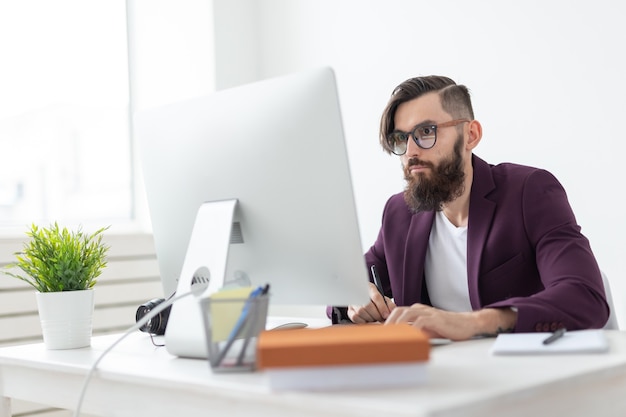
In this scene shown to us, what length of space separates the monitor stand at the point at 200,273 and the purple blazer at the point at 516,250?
1.93 feet

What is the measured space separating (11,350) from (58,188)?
2024 mm

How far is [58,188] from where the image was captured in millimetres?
3730

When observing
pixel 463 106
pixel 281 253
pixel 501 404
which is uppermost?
pixel 463 106

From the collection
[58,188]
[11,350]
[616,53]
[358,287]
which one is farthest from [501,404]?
[58,188]

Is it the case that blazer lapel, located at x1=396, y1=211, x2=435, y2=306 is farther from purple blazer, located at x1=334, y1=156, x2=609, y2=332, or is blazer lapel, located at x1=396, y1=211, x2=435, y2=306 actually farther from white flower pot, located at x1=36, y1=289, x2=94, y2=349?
white flower pot, located at x1=36, y1=289, x2=94, y2=349

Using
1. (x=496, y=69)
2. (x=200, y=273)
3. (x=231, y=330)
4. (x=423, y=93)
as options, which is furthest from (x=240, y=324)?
(x=496, y=69)

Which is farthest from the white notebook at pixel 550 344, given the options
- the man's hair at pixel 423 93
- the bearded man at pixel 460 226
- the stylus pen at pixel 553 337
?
the man's hair at pixel 423 93

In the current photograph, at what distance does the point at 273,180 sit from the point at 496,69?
6.13 feet

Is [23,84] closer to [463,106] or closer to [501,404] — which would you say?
[463,106]

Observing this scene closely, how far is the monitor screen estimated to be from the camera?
1362 mm

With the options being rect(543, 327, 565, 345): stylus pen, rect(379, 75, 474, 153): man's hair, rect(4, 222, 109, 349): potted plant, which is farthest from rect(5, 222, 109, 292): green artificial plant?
rect(543, 327, 565, 345): stylus pen

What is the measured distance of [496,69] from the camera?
3088 millimetres

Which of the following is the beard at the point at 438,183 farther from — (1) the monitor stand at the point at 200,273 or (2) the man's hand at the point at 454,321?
(1) the monitor stand at the point at 200,273

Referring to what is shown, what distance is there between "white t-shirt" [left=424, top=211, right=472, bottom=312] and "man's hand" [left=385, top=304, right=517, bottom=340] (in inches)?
19.4
